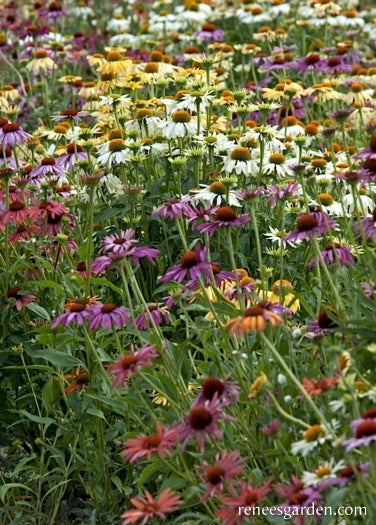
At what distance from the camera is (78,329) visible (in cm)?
338

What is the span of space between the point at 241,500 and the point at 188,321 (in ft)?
2.84

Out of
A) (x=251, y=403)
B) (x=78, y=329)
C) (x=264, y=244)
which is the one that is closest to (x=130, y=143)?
(x=264, y=244)

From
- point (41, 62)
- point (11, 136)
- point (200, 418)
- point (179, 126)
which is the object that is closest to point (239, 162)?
point (179, 126)

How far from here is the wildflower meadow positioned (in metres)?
2.43

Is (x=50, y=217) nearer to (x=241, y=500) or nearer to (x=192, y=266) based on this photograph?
(x=192, y=266)

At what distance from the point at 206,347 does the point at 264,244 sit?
132cm

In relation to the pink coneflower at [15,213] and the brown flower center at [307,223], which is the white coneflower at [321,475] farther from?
the pink coneflower at [15,213]

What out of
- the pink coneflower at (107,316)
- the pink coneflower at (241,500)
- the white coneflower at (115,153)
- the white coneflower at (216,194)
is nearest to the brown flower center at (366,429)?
the pink coneflower at (241,500)

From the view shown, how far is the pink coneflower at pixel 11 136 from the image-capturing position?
4.22 m

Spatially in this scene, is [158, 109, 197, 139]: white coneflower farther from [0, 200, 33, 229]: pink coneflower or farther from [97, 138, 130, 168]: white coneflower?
[0, 200, 33, 229]: pink coneflower

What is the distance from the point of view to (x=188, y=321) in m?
3.10

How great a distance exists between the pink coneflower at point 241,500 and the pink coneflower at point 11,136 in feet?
7.18

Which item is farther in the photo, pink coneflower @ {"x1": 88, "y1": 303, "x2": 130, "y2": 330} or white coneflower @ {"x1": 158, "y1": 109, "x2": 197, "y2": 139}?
white coneflower @ {"x1": 158, "y1": 109, "x2": 197, "y2": 139}

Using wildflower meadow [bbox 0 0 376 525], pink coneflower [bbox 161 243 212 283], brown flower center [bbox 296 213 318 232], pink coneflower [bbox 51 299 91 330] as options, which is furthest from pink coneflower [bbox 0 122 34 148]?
brown flower center [bbox 296 213 318 232]
